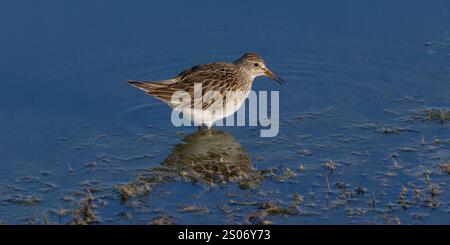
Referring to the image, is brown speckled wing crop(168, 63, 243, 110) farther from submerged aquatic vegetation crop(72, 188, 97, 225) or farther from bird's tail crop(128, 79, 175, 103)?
submerged aquatic vegetation crop(72, 188, 97, 225)

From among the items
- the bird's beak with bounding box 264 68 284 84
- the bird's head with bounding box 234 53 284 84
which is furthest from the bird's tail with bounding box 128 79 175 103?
the bird's beak with bounding box 264 68 284 84

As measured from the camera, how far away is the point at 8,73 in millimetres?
12086

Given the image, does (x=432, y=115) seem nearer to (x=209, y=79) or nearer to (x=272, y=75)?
(x=272, y=75)

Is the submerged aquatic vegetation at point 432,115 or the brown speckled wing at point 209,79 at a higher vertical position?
the brown speckled wing at point 209,79

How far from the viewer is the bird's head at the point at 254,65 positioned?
38.2 ft

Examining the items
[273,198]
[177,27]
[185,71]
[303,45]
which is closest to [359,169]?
[273,198]

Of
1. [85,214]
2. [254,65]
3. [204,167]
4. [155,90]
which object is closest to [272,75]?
[254,65]

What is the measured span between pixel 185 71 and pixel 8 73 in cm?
246

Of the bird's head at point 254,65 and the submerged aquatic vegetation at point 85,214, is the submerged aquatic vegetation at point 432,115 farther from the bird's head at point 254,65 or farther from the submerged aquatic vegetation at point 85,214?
the submerged aquatic vegetation at point 85,214

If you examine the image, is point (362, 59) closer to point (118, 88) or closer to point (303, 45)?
point (303, 45)

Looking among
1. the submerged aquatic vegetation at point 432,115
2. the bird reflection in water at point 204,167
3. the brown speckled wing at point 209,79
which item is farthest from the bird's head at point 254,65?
the submerged aquatic vegetation at point 432,115

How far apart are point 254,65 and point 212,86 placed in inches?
33.8

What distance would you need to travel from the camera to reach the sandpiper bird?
35.3 feet

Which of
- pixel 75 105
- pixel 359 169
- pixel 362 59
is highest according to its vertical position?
pixel 362 59
